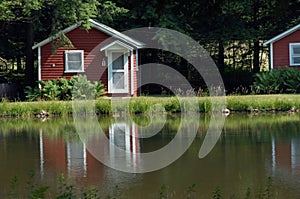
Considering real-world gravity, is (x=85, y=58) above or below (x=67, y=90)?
above

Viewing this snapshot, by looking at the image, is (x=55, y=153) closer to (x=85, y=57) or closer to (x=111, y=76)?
(x=111, y=76)

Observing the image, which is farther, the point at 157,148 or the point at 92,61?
the point at 92,61

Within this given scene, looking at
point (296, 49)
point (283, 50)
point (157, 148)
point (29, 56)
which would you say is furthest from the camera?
point (29, 56)

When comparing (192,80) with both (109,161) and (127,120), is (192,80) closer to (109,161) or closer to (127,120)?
(127,120)

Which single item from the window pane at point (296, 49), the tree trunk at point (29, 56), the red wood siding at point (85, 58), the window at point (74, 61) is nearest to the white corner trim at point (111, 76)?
the red wood siding at point (85, 58)

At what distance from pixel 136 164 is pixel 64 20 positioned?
1642 centimetres

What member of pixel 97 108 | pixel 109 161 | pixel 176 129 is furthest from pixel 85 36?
pixel 109 161

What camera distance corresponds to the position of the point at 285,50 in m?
29.8

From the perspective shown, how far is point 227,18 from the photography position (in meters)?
33.9

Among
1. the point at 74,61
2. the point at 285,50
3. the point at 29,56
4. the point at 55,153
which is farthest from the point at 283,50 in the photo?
the point at 55,153

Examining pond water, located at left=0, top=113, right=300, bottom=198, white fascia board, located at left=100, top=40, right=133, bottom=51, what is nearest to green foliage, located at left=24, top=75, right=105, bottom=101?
white fascia board, located at left=100, top=40, right=133, bottom=51

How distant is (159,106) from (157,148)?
863 cm

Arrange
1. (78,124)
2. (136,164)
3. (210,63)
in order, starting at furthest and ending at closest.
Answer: (210,63)
(78,124)
(136,164)

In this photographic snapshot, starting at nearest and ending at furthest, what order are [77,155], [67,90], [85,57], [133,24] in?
[77,155]
[67,90]
[85,57]
[133,24]
